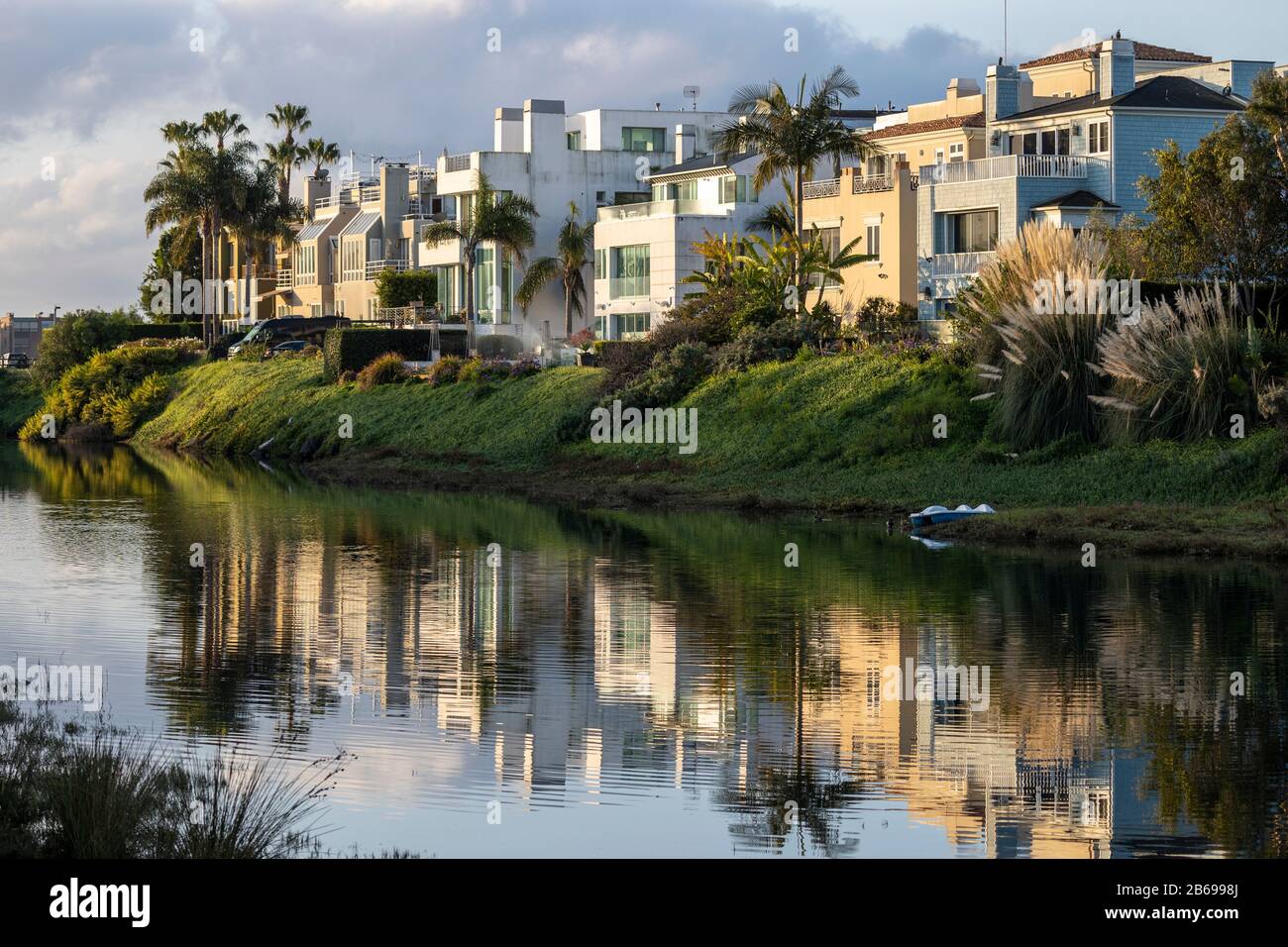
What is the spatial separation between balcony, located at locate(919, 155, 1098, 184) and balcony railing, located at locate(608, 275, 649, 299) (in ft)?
60.2

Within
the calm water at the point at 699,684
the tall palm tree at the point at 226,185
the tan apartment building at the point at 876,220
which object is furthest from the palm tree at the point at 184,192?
the calm water at the point at 699,684

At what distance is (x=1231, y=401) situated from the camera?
1447 inches

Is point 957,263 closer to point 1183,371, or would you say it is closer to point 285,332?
point 1183,371

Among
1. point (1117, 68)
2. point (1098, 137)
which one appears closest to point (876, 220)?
point (1098, 137)

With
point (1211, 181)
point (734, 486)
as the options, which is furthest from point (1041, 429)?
point (1211, 181)

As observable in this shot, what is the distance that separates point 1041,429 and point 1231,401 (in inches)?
160

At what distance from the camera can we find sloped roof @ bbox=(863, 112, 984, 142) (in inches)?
2869

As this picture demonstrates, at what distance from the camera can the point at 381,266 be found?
335 feet

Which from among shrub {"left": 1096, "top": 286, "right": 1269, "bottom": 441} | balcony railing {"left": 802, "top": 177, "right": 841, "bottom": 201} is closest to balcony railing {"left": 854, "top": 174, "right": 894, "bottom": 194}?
balcony railing {"left": 802, "top": 177, "right": 841, "bottom": 201}

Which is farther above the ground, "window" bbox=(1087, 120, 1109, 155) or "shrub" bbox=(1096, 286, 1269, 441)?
"window" bbox=(1087, 120, 1109, 155)

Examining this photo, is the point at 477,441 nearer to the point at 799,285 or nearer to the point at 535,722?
the point at 799,285

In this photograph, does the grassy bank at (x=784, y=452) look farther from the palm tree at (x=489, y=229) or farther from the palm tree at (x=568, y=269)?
the palm tree at (x=568, y=269)

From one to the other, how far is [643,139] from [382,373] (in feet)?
101

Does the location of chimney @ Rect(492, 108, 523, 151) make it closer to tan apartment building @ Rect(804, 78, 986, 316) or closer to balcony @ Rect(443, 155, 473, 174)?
balcony @ Rect(443, 155, 473, 174)
